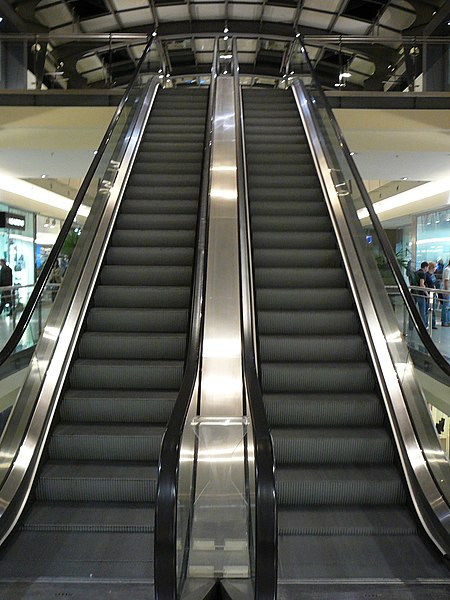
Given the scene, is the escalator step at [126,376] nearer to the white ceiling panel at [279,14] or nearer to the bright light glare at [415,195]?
the bright light glare at [415,195]

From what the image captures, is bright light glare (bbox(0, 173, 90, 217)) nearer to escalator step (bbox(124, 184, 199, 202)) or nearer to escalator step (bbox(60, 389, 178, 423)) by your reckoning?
escalator step (bbox(124, 184, 199, 202))

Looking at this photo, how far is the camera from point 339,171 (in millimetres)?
6449

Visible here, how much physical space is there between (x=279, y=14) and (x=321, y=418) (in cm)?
1578

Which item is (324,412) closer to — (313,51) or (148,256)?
(148,256)

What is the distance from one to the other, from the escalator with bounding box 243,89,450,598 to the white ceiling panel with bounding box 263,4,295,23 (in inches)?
462

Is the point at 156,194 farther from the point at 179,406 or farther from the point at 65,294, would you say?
the point at 179,406

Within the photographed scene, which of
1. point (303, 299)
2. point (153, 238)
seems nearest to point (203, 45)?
point (153, 238)

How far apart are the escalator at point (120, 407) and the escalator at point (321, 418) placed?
30.1 inches

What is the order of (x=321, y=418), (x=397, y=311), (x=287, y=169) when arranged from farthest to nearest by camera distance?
(x=287, y=169), (x=397, y=311), (x=321, y=418)

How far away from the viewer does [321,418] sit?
4.22 m

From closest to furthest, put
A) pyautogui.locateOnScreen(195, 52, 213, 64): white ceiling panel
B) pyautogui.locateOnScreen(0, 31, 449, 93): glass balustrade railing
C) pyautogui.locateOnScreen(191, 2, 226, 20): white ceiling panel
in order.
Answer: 1. pyautogui.locateOnScreen(0, 31, 449, 93): glass balustrade railing
2. pyautogui.locateOnScreen(195, 52, 213, 64): white ceiling panel
3. pyautogui.locateOnScreen(191, 2, 226, 20): white ceiling panel

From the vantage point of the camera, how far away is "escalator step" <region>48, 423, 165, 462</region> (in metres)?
3.95

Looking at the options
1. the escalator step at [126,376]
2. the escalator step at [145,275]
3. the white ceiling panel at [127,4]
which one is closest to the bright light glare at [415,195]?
the white ceiling panel at [127,4]

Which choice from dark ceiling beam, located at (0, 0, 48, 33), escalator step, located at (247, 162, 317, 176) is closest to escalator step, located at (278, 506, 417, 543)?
escalator step, located at (247, 162, 317, 176)
